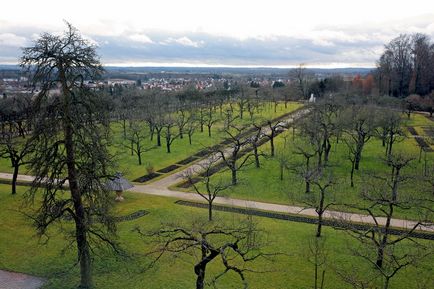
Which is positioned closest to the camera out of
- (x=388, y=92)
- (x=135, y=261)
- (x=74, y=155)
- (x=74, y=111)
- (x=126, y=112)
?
(x=74, y=111)

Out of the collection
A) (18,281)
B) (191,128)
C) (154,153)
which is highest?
(191,128)

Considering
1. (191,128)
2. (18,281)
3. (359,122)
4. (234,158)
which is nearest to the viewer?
(18,281)

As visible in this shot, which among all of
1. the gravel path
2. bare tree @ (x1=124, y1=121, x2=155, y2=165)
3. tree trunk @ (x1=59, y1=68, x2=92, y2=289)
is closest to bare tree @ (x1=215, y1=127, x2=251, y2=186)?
bare tree @ (x1=124, y1=121, x2=155, y2=165)

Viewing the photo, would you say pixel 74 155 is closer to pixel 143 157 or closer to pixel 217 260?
pixel 217 260

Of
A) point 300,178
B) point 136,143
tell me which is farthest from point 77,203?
point 136,143

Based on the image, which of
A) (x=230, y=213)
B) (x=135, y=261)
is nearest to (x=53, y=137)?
(x=135, y=261)

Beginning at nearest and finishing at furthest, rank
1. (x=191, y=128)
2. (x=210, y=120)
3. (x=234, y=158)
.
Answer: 1. (x=234, y=158)
2. (x=191, y=128)
3. (x=210, y=120)

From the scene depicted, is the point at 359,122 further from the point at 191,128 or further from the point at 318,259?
the point at 318,259

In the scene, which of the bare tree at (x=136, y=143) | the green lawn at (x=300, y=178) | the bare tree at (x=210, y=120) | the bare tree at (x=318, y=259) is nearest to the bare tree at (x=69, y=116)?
the bare tree at (x=318, y=259)
